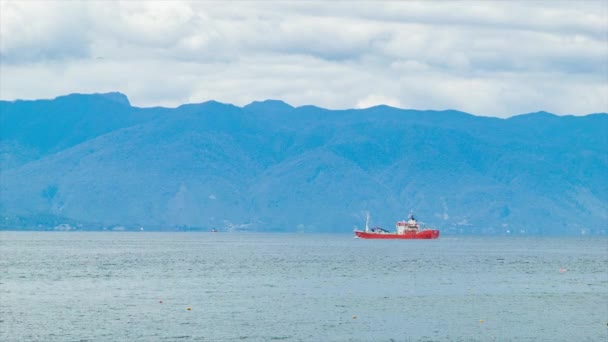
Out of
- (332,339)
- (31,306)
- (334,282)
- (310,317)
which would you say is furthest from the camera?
(334,282)

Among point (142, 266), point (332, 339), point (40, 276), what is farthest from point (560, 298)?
point (142, 266)

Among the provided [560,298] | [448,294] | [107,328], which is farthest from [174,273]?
[107,328]

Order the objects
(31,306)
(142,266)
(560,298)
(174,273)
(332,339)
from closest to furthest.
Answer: (332,339)
(31,306)
(560,298)
(174,273)
(142,266)

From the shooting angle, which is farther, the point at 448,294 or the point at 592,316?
the point at 448,294

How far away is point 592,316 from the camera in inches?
3915

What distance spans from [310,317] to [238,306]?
11.1 metres

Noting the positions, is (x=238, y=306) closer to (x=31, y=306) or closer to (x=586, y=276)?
(x=31, y=306)

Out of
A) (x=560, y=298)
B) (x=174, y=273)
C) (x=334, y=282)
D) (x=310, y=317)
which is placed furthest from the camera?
(x=174, y=273)

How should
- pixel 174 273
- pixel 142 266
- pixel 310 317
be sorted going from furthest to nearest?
1. pixel 142 266
2. pixel 174 273
3. pixel 310 317

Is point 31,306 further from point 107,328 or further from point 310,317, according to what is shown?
point 310,317

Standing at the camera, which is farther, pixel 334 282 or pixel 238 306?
pixel 334 282

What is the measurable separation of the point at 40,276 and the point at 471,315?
218 ft

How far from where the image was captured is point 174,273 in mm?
155375

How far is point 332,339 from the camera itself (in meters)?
83.3
